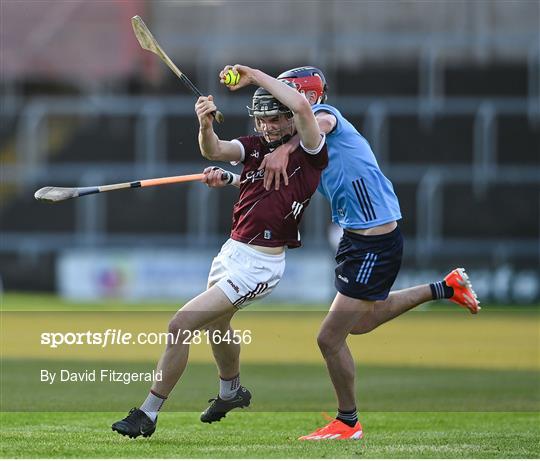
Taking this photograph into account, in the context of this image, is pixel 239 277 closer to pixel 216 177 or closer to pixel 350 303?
pixel 216 177

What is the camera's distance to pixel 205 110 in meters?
8.45

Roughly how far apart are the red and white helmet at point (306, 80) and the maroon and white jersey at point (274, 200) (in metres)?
0.49

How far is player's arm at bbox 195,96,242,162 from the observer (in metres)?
8.47

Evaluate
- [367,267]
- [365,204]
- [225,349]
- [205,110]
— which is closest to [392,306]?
[367,267]

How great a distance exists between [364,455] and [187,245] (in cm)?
2132

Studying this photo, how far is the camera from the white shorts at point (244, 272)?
857cm

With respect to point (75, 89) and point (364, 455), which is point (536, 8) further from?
point (364, 455)

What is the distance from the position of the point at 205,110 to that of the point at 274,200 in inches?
31.0

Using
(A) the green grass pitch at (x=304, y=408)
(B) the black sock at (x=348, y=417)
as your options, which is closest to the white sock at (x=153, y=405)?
(A) the green grass pitch at (x=304, y=408)

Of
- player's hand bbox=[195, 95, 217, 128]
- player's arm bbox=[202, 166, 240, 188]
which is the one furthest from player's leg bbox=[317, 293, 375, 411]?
player's hand bbox=[195, 95, 217, 128]

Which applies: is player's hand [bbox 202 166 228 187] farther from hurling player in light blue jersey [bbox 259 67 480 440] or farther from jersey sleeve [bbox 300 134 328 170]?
hurling player in light blue jersey [bbox 259 67 480 440]

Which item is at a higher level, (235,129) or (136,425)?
(235,129)

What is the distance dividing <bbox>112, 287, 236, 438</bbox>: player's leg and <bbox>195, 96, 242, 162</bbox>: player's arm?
3.07 ft

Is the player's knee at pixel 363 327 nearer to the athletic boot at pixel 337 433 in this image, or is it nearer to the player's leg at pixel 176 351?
the athletic boot at pixel 337 433
